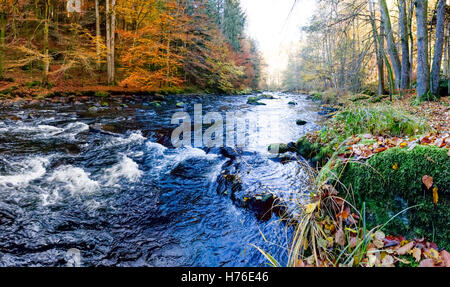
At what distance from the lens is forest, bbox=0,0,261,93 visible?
13766mm

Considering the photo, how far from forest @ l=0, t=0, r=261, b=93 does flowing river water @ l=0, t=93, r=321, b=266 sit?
916cm

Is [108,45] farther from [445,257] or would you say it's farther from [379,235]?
[445,257]

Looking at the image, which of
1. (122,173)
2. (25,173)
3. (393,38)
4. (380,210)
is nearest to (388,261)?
(380,210)

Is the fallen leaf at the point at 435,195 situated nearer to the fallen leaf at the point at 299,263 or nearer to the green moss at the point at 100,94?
the fallen leaf at the point at 299,263

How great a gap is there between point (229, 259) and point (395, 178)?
2.02m

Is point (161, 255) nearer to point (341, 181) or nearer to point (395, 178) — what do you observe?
point (341, 181)

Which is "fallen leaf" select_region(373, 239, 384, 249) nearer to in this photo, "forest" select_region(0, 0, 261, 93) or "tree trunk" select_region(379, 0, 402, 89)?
"tree trunk" select_region(379, 0, 402, 89)

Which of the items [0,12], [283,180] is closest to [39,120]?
[0,12]

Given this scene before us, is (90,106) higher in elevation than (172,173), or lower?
higher

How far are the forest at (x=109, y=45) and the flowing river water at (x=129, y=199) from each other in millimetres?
9158

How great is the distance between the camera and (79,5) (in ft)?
63.9

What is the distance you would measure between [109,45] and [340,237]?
61.6 ft

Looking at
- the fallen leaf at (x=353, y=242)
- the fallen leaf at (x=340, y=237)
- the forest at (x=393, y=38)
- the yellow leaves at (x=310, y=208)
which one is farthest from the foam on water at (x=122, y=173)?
the forest at (x=393, y=38)

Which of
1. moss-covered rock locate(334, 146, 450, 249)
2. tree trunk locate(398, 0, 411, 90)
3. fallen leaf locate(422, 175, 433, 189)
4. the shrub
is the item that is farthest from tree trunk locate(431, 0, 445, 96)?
fallen leaf locate(422, 175, 433, 189)
